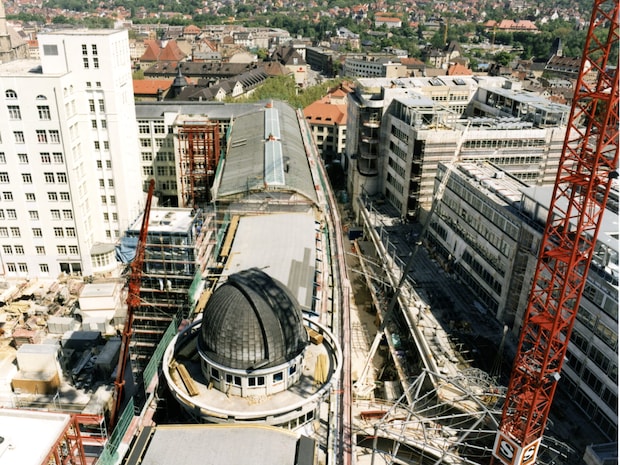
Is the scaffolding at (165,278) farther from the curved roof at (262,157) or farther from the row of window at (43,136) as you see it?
the row of window at (43,136)

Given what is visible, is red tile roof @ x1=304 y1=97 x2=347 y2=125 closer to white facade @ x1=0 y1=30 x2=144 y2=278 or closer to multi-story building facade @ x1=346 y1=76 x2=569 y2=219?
multi-story building facade @ x1=346 y1=76 x2=569 y2=219

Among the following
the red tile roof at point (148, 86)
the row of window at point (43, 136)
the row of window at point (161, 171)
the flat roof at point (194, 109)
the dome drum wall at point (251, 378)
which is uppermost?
the row of window at point (43, 136)

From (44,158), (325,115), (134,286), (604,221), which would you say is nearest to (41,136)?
(44,158)

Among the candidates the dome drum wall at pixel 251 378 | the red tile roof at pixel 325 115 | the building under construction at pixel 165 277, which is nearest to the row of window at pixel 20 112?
the building under construction at pixel 165 277

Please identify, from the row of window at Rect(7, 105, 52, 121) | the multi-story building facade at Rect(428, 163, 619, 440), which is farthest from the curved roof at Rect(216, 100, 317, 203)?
the row of window at Rect(7, 105, 52, 121)

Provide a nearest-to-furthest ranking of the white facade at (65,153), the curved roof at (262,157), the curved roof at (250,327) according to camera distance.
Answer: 1. the curved roof at (250,327)
2. the white facade at (65,153)
3. the curved roof at (262,157)

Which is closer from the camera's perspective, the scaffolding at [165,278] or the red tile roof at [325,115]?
the scaffolding at [165,278]
